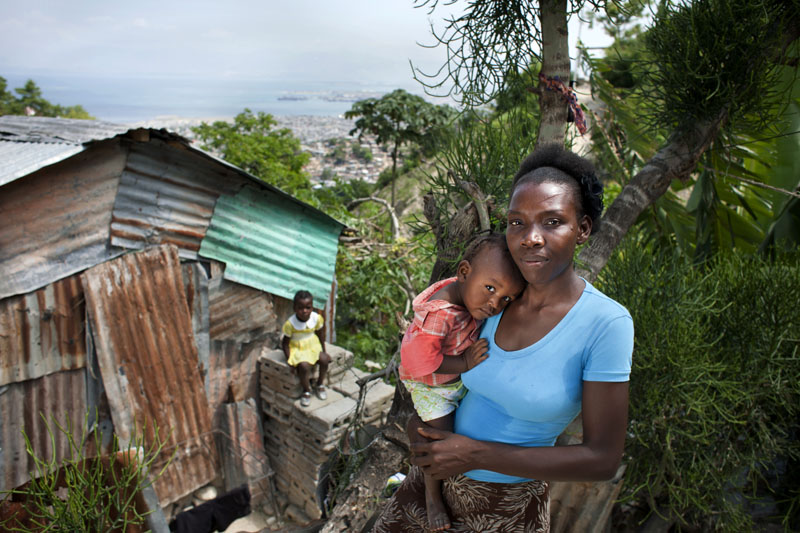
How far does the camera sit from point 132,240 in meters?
4.68

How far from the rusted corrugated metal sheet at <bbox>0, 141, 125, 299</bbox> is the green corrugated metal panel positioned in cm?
100

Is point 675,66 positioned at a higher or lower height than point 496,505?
higher

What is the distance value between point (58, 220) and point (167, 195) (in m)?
0.94

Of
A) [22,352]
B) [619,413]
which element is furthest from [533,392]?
[22,352]

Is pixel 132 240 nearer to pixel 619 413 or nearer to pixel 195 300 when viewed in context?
pixel 195 300

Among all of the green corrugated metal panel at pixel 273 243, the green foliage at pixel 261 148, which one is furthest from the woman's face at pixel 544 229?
the green foliage at pixel 261 148

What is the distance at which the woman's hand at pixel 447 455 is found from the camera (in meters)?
1.40

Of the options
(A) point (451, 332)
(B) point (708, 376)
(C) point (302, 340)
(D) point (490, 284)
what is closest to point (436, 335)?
(A) point (451, 332)

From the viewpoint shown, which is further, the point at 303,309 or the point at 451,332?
the point at 303,309

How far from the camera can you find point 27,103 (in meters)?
19.9

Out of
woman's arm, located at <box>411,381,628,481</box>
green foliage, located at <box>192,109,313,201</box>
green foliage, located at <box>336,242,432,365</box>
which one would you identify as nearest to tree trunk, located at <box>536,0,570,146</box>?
woman's arm, located at <box>411,381,628,481</box>

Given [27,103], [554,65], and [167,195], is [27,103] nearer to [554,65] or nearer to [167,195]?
[167,195]

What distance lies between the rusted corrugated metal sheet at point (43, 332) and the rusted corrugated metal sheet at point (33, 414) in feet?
0.39

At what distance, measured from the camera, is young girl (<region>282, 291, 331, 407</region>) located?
522 centimetres
